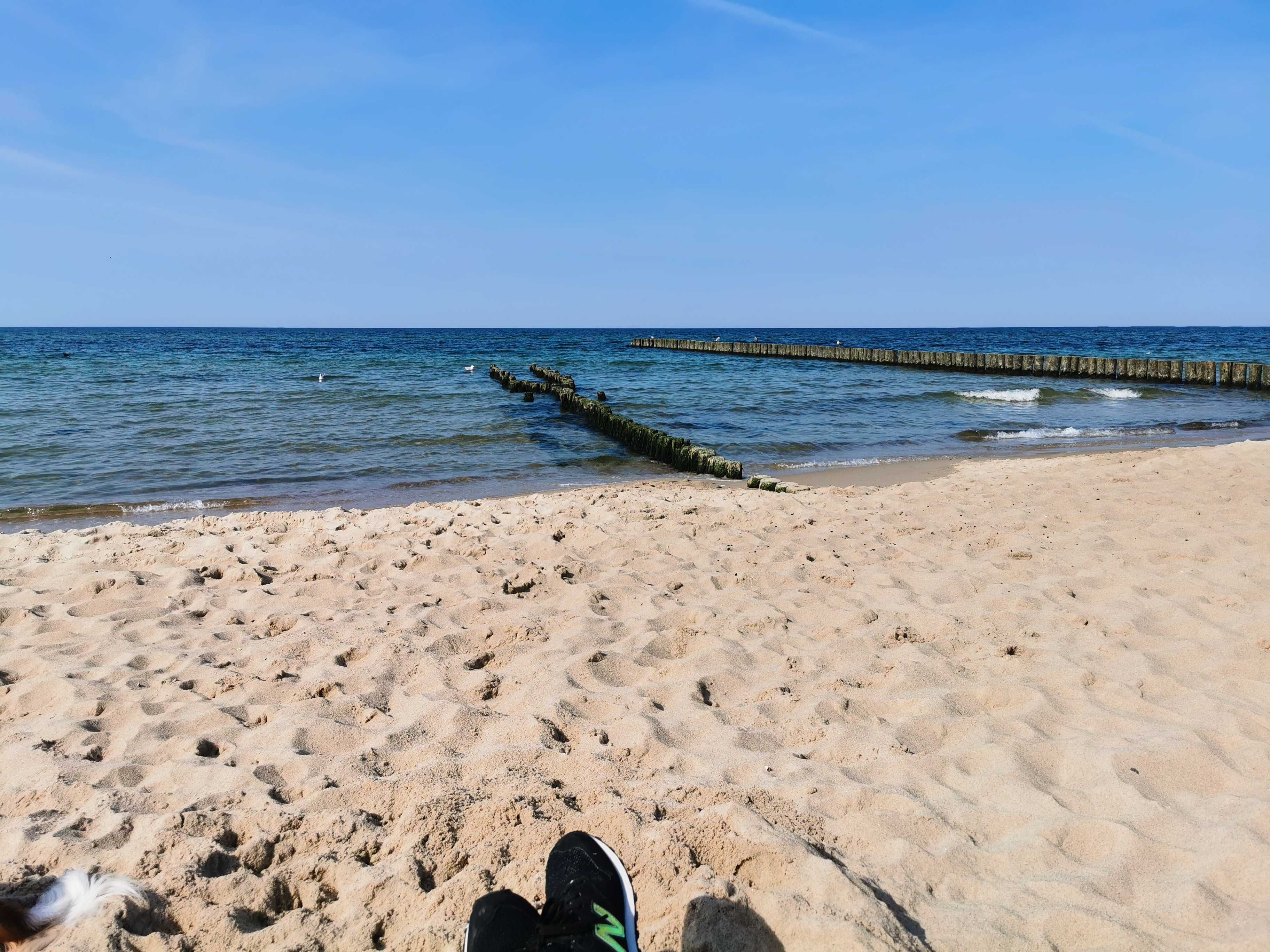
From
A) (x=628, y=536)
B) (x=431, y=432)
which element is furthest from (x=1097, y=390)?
(x=628, y=536)

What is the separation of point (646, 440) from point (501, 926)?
449 inches

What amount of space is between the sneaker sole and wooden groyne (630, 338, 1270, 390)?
2914 centimetres

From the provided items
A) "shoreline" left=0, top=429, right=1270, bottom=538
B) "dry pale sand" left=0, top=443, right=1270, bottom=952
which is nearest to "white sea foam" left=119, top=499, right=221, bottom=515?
"shoreline" left=0, top=429, right=1270, bottom=538

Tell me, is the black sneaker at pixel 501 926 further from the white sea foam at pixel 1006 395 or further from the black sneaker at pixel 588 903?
the white sea foam at pixel 1006 395

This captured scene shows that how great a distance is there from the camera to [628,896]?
2.08m

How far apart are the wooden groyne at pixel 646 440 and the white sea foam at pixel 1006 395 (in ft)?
35.7

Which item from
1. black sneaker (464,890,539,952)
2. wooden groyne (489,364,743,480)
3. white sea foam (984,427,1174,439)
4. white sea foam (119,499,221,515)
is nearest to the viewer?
black sneaker (464,890,539,952)

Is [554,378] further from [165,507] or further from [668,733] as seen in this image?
[668,733]

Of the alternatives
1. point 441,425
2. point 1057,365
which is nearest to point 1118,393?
point 1057,365

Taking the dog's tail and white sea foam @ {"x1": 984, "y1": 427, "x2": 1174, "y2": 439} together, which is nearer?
the dog's tail

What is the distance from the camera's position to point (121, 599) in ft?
15.5

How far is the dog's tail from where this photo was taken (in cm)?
200

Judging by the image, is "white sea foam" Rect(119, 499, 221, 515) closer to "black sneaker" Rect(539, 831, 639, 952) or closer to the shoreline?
the shoreline

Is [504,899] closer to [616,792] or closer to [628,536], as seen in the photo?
[616,792]
